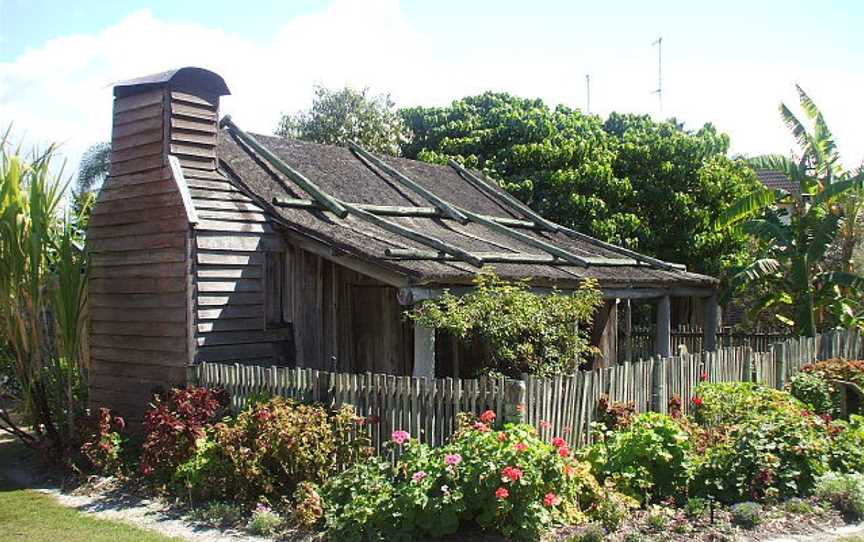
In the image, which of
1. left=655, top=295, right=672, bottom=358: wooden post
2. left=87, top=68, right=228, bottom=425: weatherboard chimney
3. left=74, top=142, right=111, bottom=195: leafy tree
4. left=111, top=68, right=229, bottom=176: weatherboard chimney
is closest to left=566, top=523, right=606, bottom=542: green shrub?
left=87, top=68, right=228, bottom=425: weatherboard chimney

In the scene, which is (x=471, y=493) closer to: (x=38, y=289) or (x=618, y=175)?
(x=38, y=289)

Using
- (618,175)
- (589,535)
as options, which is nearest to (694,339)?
(618,175)

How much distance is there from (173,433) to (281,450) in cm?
157

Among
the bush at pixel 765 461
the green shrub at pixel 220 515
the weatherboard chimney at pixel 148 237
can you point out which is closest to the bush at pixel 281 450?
the green shrub at pixel 220 515

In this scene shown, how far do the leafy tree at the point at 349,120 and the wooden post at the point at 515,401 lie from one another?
27155mm

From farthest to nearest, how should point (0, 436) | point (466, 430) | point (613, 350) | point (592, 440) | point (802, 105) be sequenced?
point (802, 105)
point (613, 350)
point (0, 436)
point (592, 440)
point (466, 430)

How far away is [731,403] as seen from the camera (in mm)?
9648

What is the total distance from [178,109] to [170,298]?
2.56m

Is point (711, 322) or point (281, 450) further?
point (711, 322)

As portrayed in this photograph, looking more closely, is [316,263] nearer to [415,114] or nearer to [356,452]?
[356,452]

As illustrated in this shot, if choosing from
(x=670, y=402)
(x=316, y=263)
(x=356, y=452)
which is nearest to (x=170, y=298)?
(x=316, y=263)

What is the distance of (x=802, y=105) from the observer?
18578 mm

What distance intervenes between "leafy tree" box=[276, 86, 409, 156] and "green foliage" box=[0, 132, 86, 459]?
952 inches

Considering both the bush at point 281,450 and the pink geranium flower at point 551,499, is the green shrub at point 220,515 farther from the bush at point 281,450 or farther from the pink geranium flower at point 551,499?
the pink geranium flower at point 551,499
